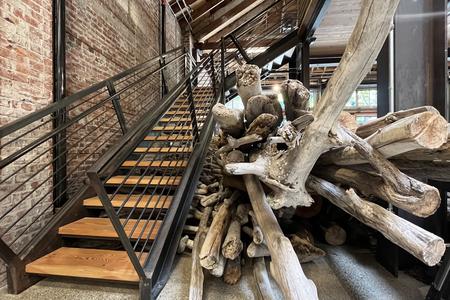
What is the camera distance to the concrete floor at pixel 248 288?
4.54 ft

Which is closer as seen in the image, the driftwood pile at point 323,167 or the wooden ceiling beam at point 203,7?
the driftwood pile at point 323,167

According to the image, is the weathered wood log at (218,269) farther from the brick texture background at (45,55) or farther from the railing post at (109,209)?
the brick texture background at (45,55)

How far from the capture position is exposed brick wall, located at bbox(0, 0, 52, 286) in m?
1.62

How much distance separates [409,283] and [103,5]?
4.32m

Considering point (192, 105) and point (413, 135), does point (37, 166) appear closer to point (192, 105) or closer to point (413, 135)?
point (192, 105)

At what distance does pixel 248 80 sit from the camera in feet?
5.20

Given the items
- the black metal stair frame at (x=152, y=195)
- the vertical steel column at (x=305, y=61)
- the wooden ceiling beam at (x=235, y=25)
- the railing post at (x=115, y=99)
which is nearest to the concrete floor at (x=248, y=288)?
the black metal stair frame at (x=152, y=195)

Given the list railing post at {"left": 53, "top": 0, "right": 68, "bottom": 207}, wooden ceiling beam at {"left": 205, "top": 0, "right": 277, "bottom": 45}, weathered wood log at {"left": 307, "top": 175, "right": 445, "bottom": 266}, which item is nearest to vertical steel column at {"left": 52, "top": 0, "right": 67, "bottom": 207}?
railing post at {"left": 53, "top": 0, "right": 68, "bottom": 207}

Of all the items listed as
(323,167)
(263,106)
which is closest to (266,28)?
(263,106)

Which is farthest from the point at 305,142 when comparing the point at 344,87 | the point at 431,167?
the point at 431,167

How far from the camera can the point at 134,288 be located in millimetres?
1465

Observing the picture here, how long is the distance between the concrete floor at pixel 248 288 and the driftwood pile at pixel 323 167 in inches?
4.0

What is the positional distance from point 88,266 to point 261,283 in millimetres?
1128

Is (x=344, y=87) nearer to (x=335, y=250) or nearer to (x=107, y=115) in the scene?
(x=335, y=250)
